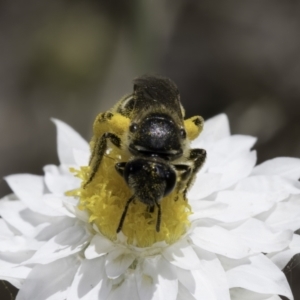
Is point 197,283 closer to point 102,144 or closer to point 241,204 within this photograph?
point 241,204

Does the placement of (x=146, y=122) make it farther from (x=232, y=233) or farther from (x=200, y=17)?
(x=200, y=17)

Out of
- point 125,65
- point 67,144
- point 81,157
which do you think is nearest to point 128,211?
point 81,157

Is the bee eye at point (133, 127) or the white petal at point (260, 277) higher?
the bee eye at point (133, 127)

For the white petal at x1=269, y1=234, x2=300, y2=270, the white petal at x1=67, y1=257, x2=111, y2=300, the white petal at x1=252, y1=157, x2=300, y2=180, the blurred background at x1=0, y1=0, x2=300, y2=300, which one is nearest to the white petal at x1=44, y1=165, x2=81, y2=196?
the white petal at x1=67, y1=257, x2=111, y2=300

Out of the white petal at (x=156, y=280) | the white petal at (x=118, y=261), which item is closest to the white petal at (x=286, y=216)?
the white petal at (x=156, y=280)

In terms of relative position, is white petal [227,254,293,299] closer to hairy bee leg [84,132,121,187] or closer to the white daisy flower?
the white daisy flower

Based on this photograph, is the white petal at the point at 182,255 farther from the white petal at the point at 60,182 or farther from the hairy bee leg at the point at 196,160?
the white petal at the point at 60,182
